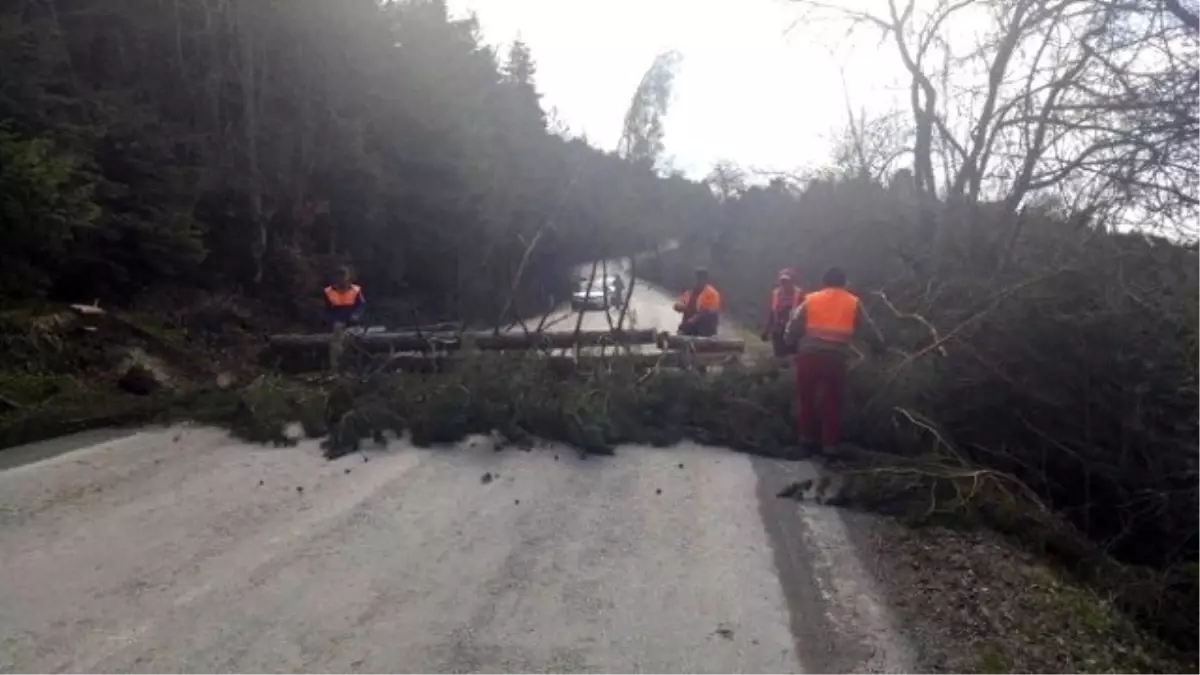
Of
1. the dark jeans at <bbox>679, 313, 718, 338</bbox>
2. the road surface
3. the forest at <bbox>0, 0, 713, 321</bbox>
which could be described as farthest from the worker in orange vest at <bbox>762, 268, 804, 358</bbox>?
the road surface

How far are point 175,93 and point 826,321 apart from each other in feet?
68.0

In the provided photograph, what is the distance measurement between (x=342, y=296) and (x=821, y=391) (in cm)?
903

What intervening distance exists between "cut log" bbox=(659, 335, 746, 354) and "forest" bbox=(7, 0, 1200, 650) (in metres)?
2.11

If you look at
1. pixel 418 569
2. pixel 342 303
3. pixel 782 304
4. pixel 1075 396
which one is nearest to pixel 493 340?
pixel 342 303

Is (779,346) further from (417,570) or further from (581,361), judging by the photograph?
(417,570)

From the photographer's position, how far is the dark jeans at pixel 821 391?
10.5m

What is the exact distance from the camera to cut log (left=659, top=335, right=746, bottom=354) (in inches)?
572

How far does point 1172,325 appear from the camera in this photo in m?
9.45

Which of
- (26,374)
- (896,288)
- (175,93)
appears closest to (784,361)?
(896,288)

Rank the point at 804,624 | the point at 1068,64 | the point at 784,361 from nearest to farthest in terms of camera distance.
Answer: the point at 804,624
the point at 1068,64
the point at 784,361

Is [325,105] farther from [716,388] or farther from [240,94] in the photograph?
[716,388]

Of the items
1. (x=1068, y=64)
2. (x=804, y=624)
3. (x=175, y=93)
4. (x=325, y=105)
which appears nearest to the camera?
(x=804, y=624)

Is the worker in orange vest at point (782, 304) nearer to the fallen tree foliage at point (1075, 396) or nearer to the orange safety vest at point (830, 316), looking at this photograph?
the fallen tree foliage at point (1075, 396)

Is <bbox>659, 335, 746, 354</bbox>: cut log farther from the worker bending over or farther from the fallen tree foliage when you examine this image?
the fallen tree foliage
